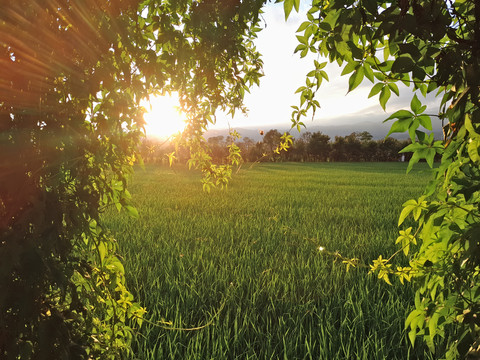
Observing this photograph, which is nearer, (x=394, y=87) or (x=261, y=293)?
(x=394, y=87)

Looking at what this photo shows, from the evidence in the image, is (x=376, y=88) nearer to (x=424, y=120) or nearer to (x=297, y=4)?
(x=424, y=120)

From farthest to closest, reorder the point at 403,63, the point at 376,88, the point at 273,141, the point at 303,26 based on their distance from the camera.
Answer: the point at 273,141 → the point at 303,26 → the point at 376,88 → the point at 403,63

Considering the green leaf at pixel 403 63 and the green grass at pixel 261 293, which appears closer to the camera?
the green leaf at pixel 403 63

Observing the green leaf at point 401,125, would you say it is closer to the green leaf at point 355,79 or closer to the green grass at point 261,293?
the green leaf at point 355,79

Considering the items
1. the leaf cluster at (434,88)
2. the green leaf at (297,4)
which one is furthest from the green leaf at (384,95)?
the green leaf at (297,4)

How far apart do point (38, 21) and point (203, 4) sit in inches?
22.7

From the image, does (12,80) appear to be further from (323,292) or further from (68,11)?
(323,292)

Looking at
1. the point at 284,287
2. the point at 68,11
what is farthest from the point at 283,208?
the point at 68,11

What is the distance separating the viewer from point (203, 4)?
118cm

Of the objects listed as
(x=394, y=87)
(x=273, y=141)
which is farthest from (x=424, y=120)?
(x=273, y=141)

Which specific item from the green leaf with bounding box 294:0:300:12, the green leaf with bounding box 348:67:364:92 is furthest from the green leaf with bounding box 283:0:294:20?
the green leaf with bounding box 348:67:364:92

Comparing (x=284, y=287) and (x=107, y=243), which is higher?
(x=107, y=243)

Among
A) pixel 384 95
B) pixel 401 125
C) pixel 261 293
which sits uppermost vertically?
pixel 384 95

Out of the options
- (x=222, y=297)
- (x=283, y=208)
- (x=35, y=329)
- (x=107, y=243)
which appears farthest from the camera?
(x=283, y=208)
